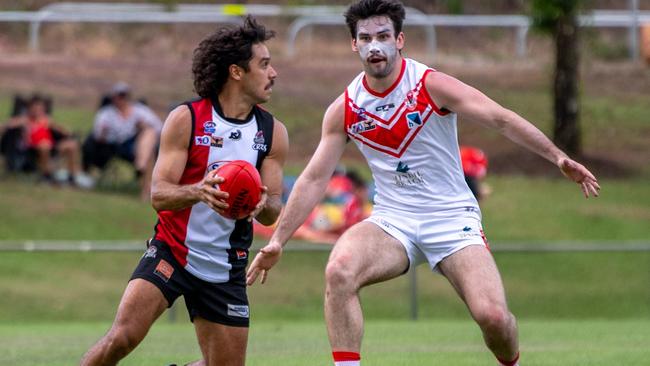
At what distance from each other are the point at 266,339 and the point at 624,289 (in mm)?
6686

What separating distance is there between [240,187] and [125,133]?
12568 mm

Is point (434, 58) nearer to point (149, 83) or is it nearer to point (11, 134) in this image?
point (149, 83)

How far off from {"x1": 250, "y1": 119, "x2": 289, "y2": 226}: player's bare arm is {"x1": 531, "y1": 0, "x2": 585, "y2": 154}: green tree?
14.1 meters

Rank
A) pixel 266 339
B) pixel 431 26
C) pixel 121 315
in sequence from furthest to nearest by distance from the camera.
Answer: pixel 431 26, pixel 266 339, pixel 121 315

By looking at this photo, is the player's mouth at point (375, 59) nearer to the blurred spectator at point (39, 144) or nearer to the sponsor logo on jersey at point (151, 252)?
the sponsor logo on jersey at point (151, 252)

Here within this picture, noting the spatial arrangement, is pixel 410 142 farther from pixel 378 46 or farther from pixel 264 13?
pixel 264 13

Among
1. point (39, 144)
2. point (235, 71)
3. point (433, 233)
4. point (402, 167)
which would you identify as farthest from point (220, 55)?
point (39, 144)

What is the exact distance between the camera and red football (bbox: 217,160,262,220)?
7.03 metres

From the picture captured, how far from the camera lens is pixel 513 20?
24.7 meters

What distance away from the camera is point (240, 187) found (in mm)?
7043

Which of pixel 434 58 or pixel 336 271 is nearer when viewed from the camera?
pixel 336 271

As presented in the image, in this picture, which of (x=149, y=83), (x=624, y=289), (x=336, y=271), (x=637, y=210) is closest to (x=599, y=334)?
(x=624, y=289)

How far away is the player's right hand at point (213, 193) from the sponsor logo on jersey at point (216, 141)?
14.6 inches

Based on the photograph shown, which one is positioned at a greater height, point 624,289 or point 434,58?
point 434,58
